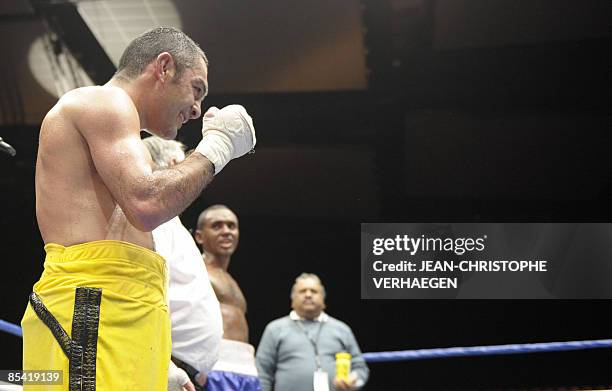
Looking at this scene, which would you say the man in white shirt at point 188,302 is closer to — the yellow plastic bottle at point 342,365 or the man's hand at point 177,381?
the man's hand at point 177,381

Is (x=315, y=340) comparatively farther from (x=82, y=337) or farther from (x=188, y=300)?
(x=82, y=337)

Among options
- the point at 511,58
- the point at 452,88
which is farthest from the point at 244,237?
the point at 511,58

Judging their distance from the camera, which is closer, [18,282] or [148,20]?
[148,20]

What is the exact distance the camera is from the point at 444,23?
4516mm

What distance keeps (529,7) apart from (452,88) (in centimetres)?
65

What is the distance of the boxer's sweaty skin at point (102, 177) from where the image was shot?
1064mm

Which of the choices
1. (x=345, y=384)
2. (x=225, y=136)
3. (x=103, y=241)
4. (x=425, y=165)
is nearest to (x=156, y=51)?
(x=225, y=136)

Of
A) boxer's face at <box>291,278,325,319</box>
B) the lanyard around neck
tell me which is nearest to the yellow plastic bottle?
the lanyard around neck

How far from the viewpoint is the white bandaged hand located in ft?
3.77

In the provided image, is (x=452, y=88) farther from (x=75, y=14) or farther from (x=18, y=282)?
(x=18, y=282)

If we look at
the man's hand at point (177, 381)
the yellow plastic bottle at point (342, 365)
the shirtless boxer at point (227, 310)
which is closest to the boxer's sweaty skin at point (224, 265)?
the shirtless boxer at point (227, 310)

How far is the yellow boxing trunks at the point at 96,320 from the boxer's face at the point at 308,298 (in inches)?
89.9

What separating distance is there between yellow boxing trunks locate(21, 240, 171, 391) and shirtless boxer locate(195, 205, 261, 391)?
1.10 m

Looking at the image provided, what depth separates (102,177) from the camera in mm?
1086
